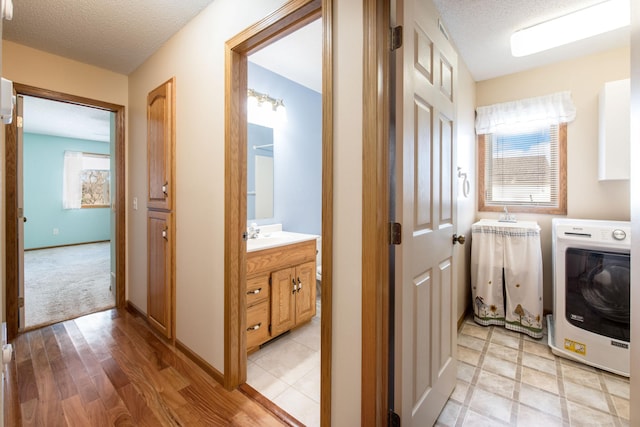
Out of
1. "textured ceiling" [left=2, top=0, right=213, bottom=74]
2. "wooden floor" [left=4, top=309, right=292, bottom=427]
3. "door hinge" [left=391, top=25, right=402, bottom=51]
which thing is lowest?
"wooden floor" [left=4, top=309, right=292, bottom=427]

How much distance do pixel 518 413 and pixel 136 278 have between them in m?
3.22

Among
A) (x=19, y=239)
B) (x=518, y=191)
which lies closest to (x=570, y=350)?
(x=518, y=191)

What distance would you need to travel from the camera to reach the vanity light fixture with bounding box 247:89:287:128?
2754 mm

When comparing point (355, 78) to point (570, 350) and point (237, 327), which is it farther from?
point (570, 350)

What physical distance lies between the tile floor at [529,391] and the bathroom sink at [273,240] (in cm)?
149

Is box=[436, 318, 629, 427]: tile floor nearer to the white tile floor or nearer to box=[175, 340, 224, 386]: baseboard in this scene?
the white tile floor

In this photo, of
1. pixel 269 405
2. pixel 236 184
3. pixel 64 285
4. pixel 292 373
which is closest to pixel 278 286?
pixel 292 373

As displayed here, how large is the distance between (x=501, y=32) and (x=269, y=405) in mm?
3007

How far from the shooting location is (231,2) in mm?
1794

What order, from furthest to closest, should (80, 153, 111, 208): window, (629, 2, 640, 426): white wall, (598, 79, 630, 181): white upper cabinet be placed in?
(80, 153, 111, 208): window
(598, 79, 630, 181): white upper cabinet
(629, 2, 640, 426): white wall

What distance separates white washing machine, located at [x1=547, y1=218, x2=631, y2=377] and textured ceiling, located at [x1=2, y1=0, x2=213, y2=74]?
10.0 feet

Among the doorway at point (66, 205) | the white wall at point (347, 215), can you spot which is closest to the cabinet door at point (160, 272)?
the doorway at point (66, 205)

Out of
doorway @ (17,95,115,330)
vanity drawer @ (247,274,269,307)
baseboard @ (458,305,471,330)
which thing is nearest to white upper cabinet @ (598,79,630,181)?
baseboard @ (458,305,471,330)

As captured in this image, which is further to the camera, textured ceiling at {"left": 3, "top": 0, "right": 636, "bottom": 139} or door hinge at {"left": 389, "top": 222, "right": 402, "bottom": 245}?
textured ceiling at {"left": 3, "top": 0, "right": 636, "bottom": 139}
